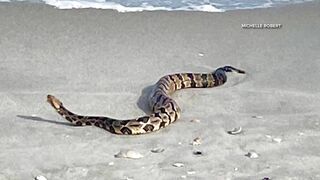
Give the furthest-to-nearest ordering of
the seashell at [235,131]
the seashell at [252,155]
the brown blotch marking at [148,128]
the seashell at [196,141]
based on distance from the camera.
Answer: the brown blotch marking at [148,128] < the seashell at [235,131] < the seashell at [196,141] < the seashell at [252,155]

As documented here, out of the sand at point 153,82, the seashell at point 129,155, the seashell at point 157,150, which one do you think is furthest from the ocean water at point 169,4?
the seashell at point 129,155

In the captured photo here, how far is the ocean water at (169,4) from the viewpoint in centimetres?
1096

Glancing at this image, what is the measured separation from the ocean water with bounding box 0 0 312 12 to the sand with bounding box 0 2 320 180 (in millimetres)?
301

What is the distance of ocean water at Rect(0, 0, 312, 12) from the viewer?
1096 centimetres

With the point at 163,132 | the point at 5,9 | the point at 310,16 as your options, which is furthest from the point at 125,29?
the point at 163,132

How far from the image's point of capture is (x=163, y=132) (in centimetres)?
633

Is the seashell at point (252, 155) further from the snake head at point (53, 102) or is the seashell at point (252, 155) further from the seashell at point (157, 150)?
the snake head at point (53, 102)

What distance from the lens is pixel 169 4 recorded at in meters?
11.3

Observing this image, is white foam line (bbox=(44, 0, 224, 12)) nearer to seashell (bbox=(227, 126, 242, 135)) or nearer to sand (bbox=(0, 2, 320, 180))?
sand (bbox=(0, 2, 320, 180))

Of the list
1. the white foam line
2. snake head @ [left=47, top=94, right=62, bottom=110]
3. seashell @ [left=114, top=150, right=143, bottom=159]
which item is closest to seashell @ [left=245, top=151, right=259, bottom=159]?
seashell @ [left=114, top=150, right=143, bottom=159]

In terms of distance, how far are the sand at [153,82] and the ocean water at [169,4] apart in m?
0.30

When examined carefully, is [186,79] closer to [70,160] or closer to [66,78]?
[66,78]

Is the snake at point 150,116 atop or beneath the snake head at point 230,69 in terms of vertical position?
beneath

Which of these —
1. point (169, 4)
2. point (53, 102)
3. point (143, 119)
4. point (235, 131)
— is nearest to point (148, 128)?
point (143, 119)
